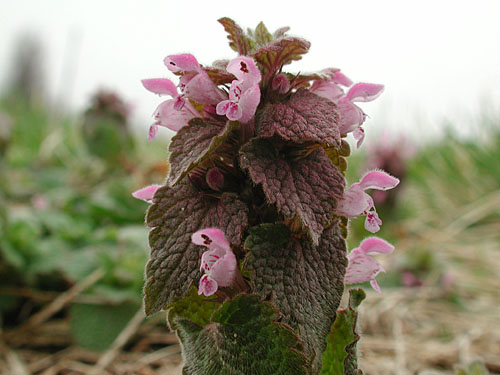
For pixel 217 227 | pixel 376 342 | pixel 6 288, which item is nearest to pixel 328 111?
pixel 217 227

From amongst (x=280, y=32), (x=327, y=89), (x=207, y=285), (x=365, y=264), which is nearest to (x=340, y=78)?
(x=327, y=89)

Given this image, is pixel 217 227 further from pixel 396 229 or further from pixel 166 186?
pixel 396 229

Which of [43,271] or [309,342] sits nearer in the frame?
[309,342]

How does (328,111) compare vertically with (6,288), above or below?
above

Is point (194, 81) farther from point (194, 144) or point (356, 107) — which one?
point (356, 107)

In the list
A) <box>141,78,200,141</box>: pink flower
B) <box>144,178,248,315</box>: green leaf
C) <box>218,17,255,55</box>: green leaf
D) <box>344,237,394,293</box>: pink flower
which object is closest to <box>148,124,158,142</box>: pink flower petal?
<box>141,78,200,141</box>: pink flower

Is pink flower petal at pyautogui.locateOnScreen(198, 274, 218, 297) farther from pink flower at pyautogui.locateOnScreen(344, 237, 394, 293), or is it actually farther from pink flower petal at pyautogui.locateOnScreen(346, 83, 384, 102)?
pink flower petal at pyautogui.locateOnScreen(346, 83, 384, 102)

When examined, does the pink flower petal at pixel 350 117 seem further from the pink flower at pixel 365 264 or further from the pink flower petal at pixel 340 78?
the pink flower at pixel 365 264
